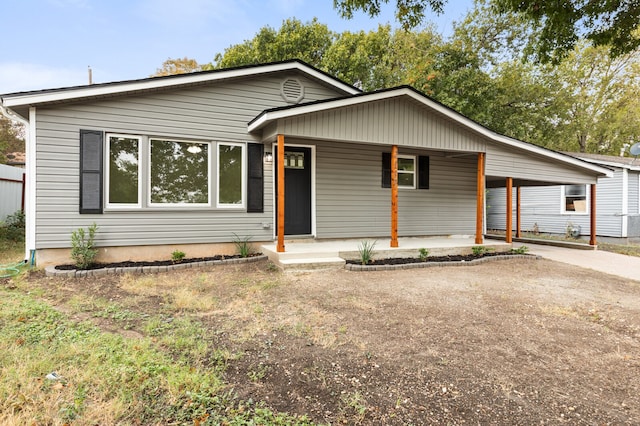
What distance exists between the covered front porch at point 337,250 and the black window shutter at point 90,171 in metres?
3.20

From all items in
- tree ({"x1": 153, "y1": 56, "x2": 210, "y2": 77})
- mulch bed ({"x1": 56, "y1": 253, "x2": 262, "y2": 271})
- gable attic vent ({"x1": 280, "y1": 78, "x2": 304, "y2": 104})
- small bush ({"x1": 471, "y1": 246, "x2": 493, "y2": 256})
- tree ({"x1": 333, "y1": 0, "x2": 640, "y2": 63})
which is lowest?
mulch bed ({"x1": 56, "y1": 253, "x2": 262, "y2": 271})

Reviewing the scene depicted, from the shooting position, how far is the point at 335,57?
17375 millimetres

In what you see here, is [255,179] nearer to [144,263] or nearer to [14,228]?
[144,263]

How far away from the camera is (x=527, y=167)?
8.83m

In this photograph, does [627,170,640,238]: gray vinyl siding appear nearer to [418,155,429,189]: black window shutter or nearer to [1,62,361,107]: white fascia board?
[418,155,429,189]: black window shutter

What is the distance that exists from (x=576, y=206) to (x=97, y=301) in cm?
1580

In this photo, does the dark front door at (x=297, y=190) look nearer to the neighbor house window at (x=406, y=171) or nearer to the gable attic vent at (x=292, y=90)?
the gable attic vent at (x=292, y=90)

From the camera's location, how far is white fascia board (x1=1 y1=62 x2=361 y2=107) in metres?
5.44

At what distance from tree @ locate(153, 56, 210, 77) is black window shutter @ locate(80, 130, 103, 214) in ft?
59.3

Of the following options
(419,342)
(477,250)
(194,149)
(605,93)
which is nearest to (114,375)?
(419,342)

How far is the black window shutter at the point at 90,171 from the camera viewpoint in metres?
5.93

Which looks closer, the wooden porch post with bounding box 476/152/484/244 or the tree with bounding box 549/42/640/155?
the wooden porch post with bounding box 476/152/484/244

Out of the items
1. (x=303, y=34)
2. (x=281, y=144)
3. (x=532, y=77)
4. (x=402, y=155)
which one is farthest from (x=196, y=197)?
(x=532, y=77)

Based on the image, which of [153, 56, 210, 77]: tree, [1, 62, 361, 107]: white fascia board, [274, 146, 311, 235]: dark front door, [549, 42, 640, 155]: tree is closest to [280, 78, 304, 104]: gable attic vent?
[1, 62, 361, 107]: white fascia board
